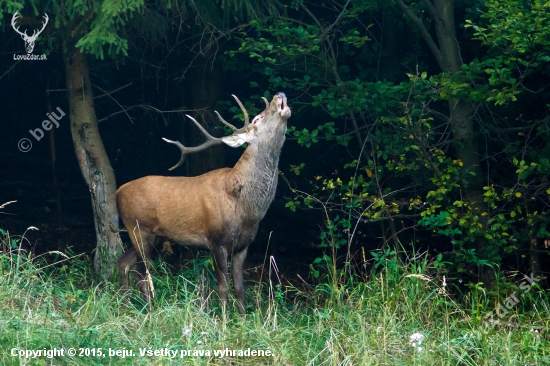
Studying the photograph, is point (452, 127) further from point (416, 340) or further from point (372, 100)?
point (416, 340)

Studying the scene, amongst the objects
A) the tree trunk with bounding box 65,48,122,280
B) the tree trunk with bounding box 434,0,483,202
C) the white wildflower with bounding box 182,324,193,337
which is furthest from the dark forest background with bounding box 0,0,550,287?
the white wildflower with bounding box 182,324,193,337

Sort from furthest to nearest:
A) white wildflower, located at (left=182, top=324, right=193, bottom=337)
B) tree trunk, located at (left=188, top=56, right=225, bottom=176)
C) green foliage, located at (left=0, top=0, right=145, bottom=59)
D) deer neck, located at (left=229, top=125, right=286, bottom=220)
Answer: tree trunk, located at (left=188, top=56, right=225, bottom=176)
deer neck, located at (left=229, top=125, right=286, bottom=220)
green foliage, located at (left=0, top=0, right=145, bottom=59)
white wildflower, located at (left=182, top=324, right=193, bottom=337)

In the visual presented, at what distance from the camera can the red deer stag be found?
687 centimetres

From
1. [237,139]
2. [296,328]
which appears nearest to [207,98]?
[237,139]

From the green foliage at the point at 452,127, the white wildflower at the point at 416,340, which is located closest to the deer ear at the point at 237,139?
the green foliage at the point at 452,127

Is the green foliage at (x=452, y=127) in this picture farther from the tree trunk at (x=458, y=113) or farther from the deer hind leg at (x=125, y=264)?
the deer hind leg at (x=125, y=264)

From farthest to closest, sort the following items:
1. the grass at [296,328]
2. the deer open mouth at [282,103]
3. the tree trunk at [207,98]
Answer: the tree trunk at [207,98] < the deer open mouth at [282,103] < the grass at [296,328]

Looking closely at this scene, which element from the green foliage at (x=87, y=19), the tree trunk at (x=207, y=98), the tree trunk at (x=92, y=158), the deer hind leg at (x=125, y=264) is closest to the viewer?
the green foliage at (x=87, y=19)

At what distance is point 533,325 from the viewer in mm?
6082

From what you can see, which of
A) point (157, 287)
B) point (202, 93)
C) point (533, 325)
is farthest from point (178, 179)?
point (533, 325)

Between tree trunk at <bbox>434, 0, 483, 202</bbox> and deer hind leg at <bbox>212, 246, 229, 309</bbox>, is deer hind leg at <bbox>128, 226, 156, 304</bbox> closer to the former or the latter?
deer hind leg at <bbox>212, 246, 229, 309</bbox>

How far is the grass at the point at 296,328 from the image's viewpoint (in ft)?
16.9

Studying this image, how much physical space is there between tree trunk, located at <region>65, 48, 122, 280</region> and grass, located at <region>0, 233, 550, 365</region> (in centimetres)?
93

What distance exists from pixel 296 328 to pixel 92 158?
9.60 ft
